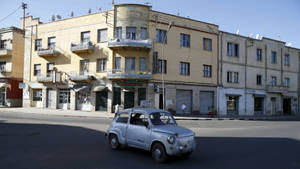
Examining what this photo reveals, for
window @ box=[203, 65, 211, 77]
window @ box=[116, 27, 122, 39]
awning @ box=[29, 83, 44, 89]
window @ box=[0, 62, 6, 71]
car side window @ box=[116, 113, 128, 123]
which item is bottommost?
car side window @ box=[116, 113, 128, 123]

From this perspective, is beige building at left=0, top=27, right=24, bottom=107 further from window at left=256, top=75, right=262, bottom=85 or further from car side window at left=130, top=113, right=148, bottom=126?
window at left=256, top=75, right=262, bottom=85

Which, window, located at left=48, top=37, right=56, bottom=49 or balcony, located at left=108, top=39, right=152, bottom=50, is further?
window, located at left=48, top=37, right=56, bottom=49

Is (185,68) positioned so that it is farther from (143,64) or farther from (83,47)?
(83,47)

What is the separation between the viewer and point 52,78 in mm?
29500

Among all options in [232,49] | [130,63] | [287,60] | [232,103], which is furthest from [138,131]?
[287,60]

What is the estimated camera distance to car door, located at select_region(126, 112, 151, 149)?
696 cm

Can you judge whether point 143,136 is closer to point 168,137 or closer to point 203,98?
point 168,137

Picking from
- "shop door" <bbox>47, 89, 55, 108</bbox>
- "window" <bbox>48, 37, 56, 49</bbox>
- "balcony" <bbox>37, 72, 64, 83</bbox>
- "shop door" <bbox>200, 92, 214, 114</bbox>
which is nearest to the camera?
"balcony" <bbox>37, 72, 64, 83</bbox>

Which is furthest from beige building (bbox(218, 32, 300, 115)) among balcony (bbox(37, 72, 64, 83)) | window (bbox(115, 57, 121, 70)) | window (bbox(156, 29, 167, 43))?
balcony (bbox(37, 72, 64, 83))

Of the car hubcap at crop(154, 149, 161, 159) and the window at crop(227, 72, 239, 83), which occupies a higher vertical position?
the window at crop(227, 72, 239, 83)

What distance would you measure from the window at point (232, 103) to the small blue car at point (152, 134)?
2649 centimetres

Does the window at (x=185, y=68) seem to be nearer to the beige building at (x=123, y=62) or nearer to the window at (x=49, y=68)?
the beige building at (x=123, y=62)

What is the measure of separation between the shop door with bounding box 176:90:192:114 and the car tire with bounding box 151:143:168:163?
2106cm

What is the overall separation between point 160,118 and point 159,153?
123 cm
